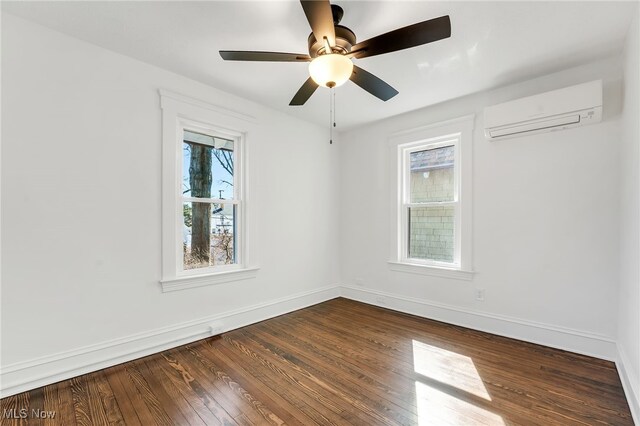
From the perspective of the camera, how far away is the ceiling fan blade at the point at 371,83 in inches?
81.0

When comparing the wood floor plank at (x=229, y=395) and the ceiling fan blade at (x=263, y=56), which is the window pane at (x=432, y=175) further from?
the wood floor plank at (x=229, y=395)

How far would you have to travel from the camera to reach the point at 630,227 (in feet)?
6.82

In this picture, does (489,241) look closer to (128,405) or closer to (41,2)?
(128,405)

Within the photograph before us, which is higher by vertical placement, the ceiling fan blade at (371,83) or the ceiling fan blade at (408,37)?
the ceiling fan blade at (408,37)

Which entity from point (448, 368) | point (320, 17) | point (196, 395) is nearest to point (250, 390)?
point (196, 395)

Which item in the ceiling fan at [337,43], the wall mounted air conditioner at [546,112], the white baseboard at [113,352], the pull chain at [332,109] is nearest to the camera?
the ceiling fan at [337,43]

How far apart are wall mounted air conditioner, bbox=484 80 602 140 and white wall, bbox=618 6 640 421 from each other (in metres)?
0.21

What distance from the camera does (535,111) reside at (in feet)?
8.91

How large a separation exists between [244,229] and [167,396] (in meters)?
1.80

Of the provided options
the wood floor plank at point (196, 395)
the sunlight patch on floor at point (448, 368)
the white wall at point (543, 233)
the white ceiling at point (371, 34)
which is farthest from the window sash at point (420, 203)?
the wood floor plank at point (196, 395)

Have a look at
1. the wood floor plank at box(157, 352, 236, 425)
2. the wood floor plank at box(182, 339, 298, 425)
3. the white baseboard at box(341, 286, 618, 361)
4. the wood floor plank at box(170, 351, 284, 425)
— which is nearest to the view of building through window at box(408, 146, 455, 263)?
the white baseboard at box(341, 286, 618, 361)

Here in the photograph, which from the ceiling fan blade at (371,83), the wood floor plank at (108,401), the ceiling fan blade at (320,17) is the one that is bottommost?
the wood floor plank at (108,401)

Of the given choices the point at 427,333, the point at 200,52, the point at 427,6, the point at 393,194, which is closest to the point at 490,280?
the point at 427,333

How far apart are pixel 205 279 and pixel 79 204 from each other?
1.27 meters
